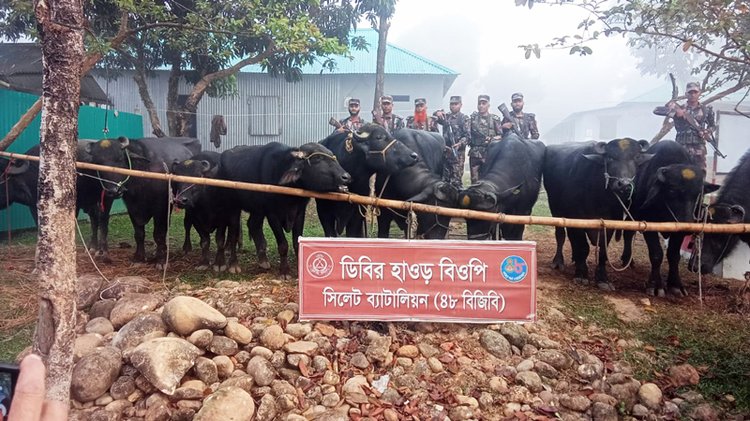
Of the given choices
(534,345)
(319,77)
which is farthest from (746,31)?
(319,77)

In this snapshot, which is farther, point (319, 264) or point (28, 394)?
point (319, 264)

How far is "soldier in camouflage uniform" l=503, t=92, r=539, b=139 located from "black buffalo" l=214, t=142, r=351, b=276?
5611 mm

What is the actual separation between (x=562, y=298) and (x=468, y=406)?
8.60 feet

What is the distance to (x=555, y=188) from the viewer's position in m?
8.70

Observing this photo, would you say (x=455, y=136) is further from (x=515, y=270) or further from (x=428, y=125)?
(x=515, y=270)

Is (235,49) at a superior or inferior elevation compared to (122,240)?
superior

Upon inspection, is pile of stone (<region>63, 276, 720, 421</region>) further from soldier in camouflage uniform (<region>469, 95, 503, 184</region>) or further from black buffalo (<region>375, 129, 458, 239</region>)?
soldier in camouflage uniform (<region>469, 95, 503, 184</region>)

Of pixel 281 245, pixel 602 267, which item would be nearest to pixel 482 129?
pixel 602 267

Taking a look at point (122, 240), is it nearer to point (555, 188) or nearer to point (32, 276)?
point (32, 276)

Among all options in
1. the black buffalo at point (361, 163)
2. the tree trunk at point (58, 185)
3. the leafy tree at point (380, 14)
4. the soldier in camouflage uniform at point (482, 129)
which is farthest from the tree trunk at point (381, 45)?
the tree trunk at point (58, 185)

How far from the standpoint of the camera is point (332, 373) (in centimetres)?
464

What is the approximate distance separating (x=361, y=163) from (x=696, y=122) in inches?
253

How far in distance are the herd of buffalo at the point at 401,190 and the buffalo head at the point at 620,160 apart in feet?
0.04

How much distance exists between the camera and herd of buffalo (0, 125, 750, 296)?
21.8 ft
